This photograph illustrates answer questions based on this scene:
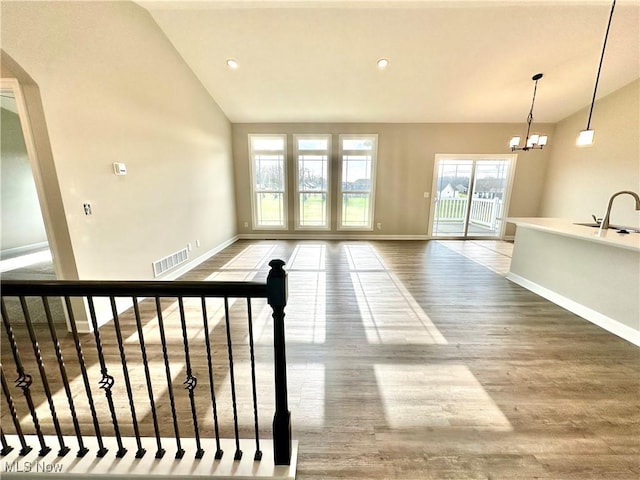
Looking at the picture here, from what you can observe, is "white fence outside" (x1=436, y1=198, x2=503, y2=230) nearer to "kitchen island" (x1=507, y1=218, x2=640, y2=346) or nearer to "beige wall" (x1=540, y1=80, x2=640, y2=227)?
"beige wall" (x1=540, y1=80, x2=640, y2=227)

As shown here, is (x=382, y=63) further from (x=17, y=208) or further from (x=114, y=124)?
(x=17, y=208)

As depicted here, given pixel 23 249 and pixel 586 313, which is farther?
pixel 23 249

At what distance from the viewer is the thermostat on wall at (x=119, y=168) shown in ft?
8.77

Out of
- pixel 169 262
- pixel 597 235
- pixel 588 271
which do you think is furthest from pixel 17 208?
pixel 588 271

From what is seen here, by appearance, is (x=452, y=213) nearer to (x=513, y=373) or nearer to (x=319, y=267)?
(x=319, y=267)

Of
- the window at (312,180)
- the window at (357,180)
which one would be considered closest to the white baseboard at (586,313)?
the window at (357,180)

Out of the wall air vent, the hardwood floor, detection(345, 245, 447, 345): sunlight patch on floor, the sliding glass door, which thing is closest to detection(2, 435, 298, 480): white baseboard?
the hardwood floor

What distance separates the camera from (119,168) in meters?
2.72

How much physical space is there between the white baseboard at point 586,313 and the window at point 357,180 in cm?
353

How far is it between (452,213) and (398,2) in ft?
16.1

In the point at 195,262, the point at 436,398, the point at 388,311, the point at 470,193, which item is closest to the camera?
the point at 436,398

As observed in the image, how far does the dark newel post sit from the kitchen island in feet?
9.88

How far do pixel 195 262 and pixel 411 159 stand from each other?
5.22 m

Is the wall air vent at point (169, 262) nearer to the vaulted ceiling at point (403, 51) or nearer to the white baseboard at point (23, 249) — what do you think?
the vaulted ceiling at point (403, 51)
